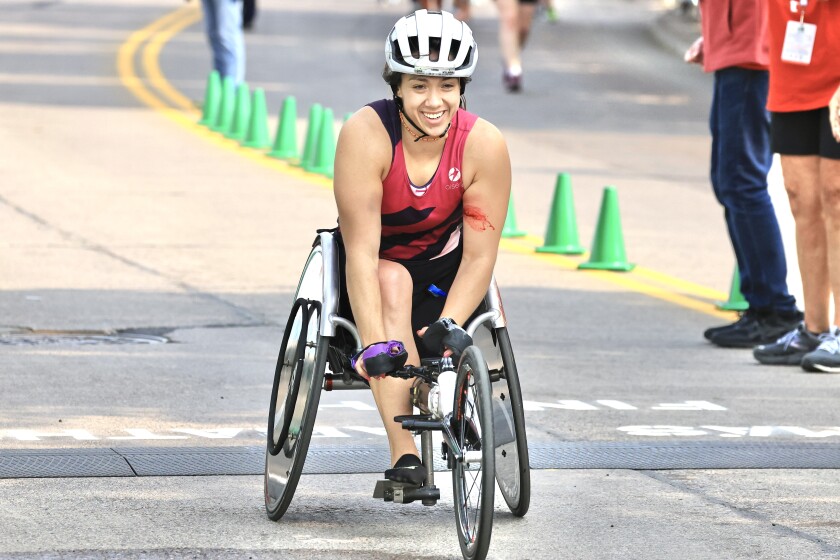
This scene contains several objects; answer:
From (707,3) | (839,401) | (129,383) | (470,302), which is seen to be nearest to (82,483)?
(470,302)

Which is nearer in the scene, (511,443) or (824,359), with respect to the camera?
(511,443)

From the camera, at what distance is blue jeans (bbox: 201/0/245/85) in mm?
19391

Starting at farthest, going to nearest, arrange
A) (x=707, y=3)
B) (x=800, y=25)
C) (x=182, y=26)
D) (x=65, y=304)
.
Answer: (x=182, y=26)
(x=65, y=304)
(x=707, y=3)
(x=800, y=25)

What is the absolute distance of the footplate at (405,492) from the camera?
5.55 metres

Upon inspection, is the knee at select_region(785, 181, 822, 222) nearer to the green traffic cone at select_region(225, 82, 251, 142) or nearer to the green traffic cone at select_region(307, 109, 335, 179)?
the green traffic cone at select_region(307, 109, 335, 179)

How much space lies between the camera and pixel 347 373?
5.97 metres

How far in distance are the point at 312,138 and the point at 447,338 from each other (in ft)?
37.6

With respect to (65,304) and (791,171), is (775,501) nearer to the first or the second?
(791,171)

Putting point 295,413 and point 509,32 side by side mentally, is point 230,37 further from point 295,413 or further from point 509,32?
point 295,413

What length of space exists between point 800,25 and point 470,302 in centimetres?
351

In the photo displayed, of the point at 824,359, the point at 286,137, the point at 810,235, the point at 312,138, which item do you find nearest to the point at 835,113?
the point at 810,235

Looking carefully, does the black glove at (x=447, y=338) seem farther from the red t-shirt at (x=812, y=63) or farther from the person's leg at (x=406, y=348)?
the red t-shirt at (x=812, y=63)

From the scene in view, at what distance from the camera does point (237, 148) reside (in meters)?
18.2

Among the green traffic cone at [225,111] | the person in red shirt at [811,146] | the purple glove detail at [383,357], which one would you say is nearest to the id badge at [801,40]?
Result: the person in red shirt at [811,146]
